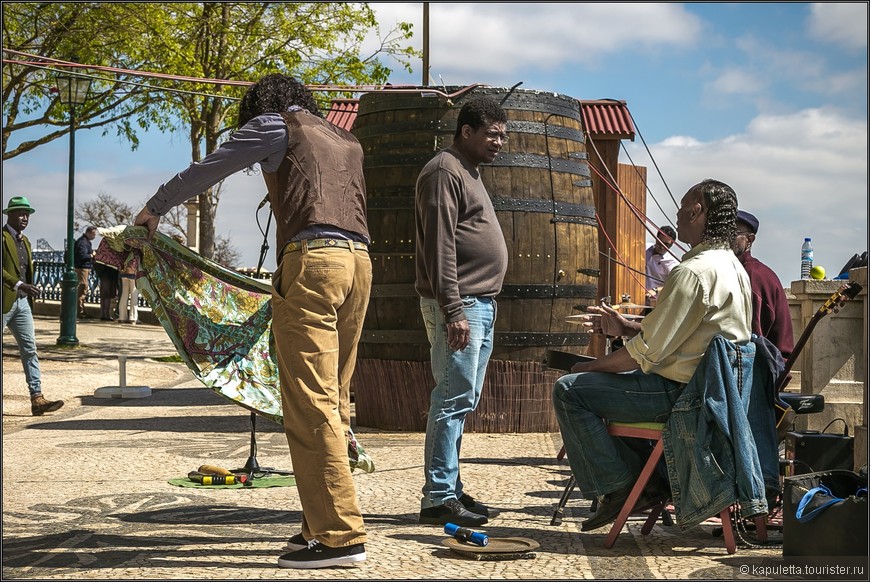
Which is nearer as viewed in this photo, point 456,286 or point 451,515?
point 451,515

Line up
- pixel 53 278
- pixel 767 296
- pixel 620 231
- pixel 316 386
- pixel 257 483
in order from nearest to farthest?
pixel 316 386 → pixel 767 296 → pixel 257 483 → pixel 620 231 → pixel 53 278

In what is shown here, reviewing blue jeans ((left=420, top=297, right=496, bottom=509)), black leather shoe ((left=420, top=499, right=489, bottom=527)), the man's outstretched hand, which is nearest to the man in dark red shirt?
blue jeans ((left=420, top=297, right=496, bottom=509))

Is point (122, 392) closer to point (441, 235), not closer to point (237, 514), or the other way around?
point (237, 514)

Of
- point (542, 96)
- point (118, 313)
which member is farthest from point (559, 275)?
point (118, 313)

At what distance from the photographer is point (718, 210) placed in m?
5.00

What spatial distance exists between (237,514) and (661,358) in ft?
7.57

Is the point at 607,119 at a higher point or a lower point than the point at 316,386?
higher

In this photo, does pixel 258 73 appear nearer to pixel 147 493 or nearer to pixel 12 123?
pixel 12 123

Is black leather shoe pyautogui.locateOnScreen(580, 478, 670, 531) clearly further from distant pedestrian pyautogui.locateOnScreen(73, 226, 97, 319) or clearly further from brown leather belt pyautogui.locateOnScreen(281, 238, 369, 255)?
distant pedestrian pyautogui.locateOnScreen(73, 226, 97, 319)

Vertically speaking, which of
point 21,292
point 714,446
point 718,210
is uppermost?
point 718,210

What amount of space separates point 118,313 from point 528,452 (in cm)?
1888

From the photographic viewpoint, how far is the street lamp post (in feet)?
56.4

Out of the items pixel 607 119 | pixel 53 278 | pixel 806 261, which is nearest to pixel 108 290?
pixel 53 278

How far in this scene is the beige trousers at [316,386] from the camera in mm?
4434
